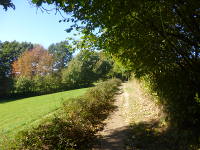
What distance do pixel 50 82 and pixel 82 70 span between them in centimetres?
759

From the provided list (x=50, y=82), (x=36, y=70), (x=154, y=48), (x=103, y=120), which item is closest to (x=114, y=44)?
(x=154, y=48)

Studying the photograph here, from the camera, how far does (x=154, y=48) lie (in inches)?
184

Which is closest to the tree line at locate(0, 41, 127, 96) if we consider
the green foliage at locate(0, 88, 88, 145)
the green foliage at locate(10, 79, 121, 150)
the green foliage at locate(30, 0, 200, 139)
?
A: the green foliage at locate(0, 88, 88, 145)

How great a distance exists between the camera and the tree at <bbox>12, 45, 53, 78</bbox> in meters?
43.7

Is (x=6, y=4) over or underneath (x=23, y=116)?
over

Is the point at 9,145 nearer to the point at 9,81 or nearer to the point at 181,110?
the point at 181,110

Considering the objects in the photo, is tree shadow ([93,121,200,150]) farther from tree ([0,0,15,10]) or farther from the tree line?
the tree line

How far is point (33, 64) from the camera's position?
44875 mm

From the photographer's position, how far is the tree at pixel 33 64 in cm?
4369

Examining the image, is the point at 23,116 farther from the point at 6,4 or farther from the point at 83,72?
the point at 83,72

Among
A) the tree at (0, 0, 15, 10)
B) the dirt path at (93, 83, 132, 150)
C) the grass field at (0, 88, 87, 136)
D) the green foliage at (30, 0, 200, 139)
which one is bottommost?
the grass field at (0, 88, 87, 136)

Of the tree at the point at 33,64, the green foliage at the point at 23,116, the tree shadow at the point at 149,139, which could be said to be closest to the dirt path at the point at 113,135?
the tree shadow at the point at 149,139

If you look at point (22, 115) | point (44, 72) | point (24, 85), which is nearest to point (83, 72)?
point (44, 72)

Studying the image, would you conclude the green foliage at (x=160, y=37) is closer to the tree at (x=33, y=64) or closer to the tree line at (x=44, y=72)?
the tree line at (x=44, y=72)
